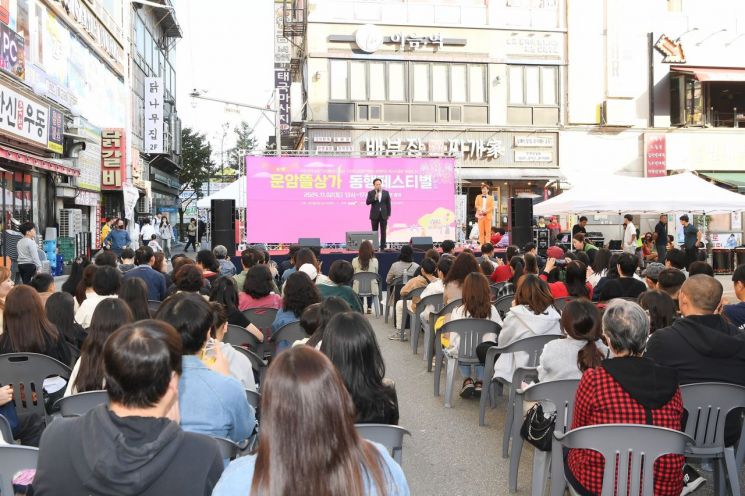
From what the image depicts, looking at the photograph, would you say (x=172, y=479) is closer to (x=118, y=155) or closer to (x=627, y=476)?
(x=627, y=476)

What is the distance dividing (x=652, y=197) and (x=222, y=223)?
9.05 m

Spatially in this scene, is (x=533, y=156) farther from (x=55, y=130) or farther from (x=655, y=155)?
(x=55, y=130)

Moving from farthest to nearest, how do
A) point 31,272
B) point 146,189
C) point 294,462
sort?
point 146,189 < point 31,272 < point 294,462

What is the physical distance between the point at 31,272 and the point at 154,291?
5671 mm

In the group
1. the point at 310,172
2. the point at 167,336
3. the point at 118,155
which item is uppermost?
the point at 118,155

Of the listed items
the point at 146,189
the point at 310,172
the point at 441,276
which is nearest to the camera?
the point at 441,276

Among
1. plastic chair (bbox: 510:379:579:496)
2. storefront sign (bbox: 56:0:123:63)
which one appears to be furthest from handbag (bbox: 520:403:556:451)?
storefront sign (bbox: 56:0:123:63)

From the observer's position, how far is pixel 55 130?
61.9 feet

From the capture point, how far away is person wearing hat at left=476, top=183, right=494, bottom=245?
1756 cm

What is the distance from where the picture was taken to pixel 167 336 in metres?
2.18

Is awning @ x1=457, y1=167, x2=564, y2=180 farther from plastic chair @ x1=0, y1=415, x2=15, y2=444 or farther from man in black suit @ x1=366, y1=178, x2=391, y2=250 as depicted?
plastic chair @ x1=0, y1=415, x2=15, y2=444

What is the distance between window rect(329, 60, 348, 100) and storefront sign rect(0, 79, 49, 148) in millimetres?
10858

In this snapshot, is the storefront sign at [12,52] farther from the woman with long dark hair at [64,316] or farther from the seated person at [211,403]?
the seated person at [211,403]

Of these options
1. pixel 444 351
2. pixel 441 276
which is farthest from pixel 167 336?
pixel 441 276
